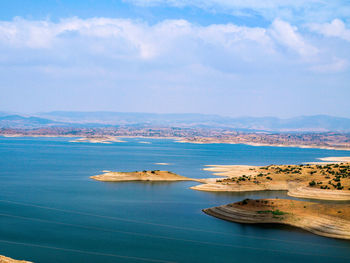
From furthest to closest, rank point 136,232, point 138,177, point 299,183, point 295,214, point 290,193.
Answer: point 138,177 → point 299,183 → point 290,193 → point 295,214 → point 136,232

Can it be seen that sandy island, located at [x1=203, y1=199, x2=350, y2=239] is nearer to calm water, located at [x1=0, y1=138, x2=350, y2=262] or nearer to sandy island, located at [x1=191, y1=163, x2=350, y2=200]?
calm water, located at [x1=0, y1=138, x2=350, y2=262]

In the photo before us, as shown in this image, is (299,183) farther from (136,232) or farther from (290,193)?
(136,232)

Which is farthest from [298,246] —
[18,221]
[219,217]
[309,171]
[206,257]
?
[309,171]

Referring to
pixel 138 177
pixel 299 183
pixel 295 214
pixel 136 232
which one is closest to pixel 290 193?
pixel 299 183

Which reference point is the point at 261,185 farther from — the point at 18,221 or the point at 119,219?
the point at 18,221

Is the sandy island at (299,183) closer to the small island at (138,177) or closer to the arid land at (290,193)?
the arid land at (290,193)
